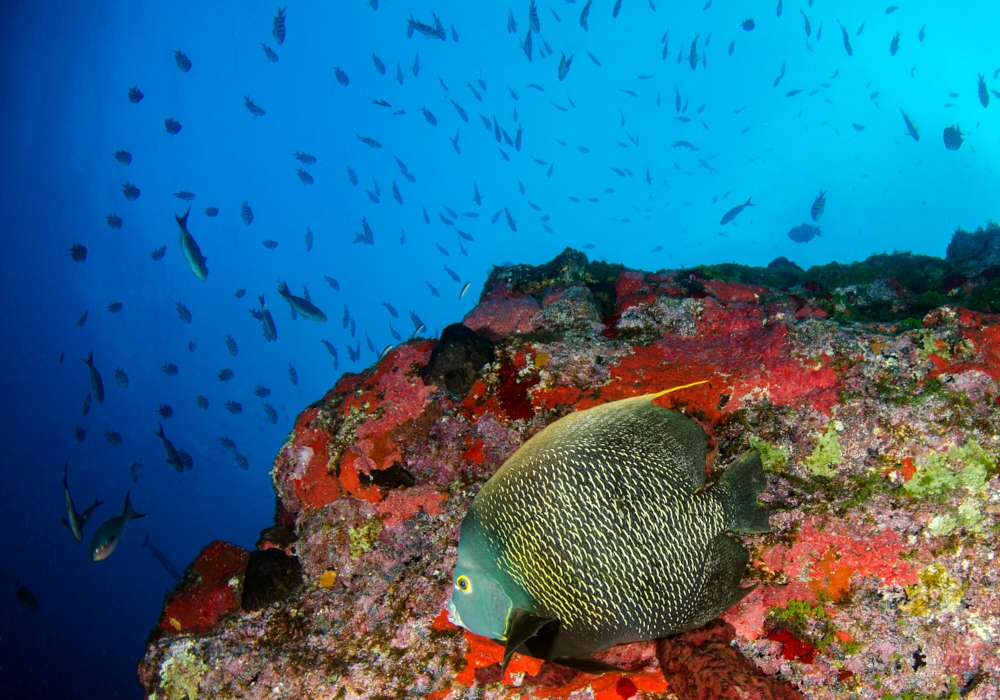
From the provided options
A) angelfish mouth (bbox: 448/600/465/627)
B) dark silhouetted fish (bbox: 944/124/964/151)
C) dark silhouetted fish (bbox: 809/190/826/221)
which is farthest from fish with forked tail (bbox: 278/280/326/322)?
dark silhouetted fish (bbox: 944/124/964/151)

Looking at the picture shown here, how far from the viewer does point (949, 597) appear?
2193 millimetres

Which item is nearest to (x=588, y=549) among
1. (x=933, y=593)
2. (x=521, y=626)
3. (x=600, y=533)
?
(x=600, y=533)

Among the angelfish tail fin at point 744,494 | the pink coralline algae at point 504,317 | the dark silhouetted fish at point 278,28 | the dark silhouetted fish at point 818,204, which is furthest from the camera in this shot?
the dark silhouetted fish at point 818,204

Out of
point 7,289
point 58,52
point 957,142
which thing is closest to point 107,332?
point 7,289

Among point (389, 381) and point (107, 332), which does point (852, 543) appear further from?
point (107, 332)

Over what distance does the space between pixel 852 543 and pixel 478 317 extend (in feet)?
8.80

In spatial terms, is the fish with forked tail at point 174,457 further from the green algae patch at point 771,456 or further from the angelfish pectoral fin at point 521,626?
the green algae patch at point 771,456

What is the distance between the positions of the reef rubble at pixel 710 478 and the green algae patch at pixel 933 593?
1cm

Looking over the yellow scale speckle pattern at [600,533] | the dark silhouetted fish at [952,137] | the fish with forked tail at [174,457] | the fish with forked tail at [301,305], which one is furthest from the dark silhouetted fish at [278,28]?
the dark silhouetted fish at [952,137]

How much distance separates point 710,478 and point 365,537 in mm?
2107

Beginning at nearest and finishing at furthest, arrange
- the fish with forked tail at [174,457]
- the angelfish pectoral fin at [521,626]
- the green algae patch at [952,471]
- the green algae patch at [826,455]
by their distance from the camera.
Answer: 1. the angelfish pectoral fin at [521,626]
2. the green algae patch at [952,471]
3. the green algae patch at [826,455]
4. the fish with forked tail at [174,457]

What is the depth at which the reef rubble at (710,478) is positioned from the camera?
2.24 m

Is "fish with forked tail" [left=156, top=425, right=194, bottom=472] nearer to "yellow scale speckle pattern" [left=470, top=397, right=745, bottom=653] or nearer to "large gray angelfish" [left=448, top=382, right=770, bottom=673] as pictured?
"large gray angelfish" [left=448, top=382, right=770, bottom=673]

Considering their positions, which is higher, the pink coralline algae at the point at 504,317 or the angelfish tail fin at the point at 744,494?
the pink coralline algae at the point at 504,317
